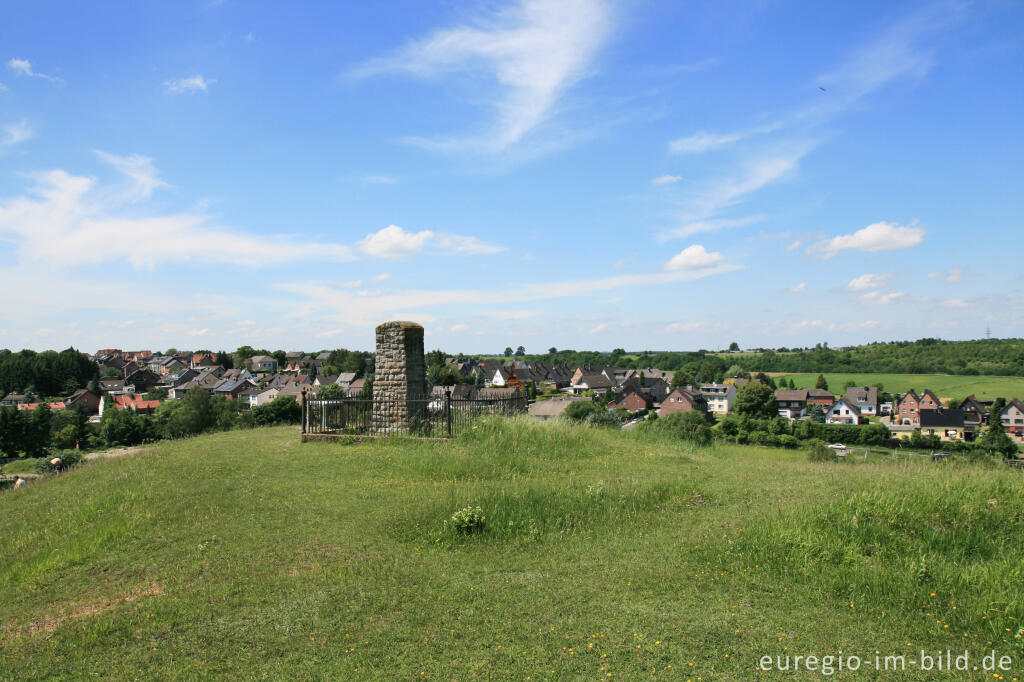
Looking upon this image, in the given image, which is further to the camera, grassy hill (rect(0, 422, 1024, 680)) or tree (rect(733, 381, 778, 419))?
tree (rect(733, 381, 778, 419))

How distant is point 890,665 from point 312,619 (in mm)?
5189

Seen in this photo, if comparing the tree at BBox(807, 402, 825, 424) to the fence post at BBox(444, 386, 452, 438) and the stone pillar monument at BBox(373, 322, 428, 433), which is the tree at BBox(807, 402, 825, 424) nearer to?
the stone pillar monument at BBox(373, 322, 428, 433)

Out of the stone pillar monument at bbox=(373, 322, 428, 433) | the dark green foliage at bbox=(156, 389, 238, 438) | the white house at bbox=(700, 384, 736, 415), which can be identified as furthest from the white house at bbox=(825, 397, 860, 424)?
the stone pillar monument at bbox=(373, 322, 428, 433)

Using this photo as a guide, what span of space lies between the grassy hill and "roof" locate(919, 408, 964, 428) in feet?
196

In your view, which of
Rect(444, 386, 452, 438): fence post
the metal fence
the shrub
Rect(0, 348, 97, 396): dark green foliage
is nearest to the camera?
the shrub

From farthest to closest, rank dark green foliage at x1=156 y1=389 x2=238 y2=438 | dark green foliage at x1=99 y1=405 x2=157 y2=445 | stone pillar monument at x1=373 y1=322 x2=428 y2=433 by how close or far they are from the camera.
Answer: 1. dark green foliage at x1=99 y1=405 x2=157 y2=445
2. dark green foliage at x1=156 y1=389 x2=238 y2=438
3. stone pillar monument at x1=373 y1=322 x2=428 y2=433

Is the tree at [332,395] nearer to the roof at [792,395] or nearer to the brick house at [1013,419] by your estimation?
the roof at [792,395]

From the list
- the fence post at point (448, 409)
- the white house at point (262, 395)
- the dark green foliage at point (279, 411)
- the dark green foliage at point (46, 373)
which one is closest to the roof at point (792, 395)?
the dark green foliage at point (279, 411)

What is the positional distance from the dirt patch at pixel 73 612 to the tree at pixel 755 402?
2577 inches

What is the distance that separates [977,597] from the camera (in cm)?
546

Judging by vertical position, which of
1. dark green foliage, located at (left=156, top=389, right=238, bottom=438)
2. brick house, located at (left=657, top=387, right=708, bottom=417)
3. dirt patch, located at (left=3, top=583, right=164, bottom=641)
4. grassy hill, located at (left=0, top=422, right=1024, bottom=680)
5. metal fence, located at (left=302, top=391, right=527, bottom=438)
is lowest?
brick house, located at (left=657, top=387, right=708, bottom=417)

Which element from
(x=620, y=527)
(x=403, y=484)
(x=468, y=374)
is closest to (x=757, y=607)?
(x=620, y=527)

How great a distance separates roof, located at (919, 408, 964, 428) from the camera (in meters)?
58.1

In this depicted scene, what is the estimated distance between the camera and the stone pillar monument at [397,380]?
50.9 ft
